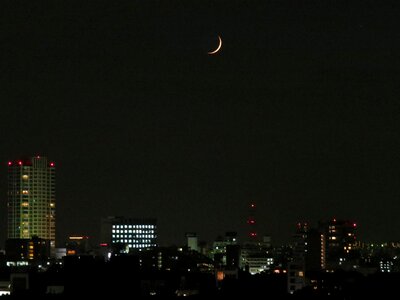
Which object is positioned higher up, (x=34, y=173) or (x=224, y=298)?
(x=34, y=173)

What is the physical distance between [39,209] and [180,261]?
2942 cm

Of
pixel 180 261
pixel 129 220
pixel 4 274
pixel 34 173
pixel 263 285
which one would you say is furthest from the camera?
pixel 34 173

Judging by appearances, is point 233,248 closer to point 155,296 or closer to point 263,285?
point 263,285

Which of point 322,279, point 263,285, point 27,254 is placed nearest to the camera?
point 263,285

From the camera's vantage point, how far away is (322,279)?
55250 millimetres

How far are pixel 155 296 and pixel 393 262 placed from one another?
44.7m

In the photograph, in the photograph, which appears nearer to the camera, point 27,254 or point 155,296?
point 155,296

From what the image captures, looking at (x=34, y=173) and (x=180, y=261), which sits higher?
(x=34, y=173)

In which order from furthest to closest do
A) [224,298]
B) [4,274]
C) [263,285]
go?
1. [4,274]
2. [263,285]
3. [224,298]

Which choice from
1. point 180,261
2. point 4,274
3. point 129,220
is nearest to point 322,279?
point 4,274

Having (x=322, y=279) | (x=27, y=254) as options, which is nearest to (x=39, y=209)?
(x=27, y=254)

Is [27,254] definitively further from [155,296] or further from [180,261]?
[155,296]

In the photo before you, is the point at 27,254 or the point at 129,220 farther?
the point at 129,220

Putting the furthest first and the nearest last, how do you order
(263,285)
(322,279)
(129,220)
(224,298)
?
(129,220) < (322,279) < (263,285) < (224,298)
